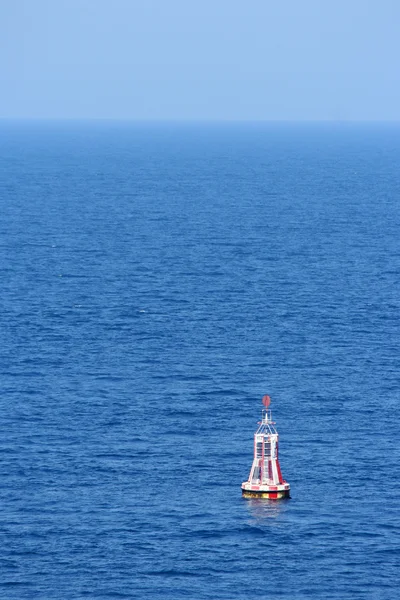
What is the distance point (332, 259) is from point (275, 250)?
9859mm

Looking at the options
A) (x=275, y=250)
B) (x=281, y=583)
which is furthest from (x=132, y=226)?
(x=281, y=583)

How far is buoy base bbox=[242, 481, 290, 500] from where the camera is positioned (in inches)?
3093

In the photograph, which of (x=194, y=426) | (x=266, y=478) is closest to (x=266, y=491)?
(x=266, y=478)

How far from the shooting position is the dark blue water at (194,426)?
7050 centimetres

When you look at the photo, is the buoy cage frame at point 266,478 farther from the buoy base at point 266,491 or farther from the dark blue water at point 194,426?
the dark blue water at point 194,426

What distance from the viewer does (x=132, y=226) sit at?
198 meters

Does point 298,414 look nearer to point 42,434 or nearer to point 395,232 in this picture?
point 42,434

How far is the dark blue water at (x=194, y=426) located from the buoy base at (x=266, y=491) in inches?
24.0

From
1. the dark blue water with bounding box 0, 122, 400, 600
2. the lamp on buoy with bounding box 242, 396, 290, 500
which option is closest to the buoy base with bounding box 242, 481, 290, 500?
the lamp on buoy with bounding box 242, 396, 290, 500

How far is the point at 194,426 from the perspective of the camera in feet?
305

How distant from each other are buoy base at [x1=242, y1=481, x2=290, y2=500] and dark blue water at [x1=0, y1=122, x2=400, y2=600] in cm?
61

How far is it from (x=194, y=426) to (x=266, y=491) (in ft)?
48.9

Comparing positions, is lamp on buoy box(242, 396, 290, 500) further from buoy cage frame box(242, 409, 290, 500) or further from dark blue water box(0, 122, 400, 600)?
dark blue water box(0, 122, 400, 600)

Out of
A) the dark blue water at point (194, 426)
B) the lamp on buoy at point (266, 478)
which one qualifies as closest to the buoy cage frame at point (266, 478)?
the lamp on buoy at point (266, 478)
